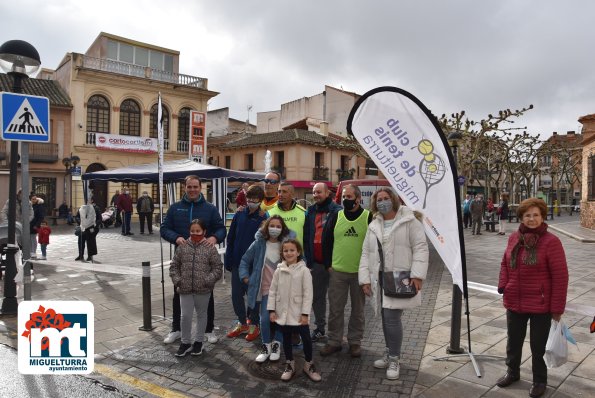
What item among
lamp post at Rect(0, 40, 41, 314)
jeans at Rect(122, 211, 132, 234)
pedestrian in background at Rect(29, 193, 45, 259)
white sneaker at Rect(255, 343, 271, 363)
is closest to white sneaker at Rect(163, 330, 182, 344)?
white sneaker at Rect(255, 343, 271, 363)

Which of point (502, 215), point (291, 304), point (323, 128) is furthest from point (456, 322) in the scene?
point (323, 128)

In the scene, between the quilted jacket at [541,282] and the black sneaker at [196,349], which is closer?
the quilted jacket at [541,282]

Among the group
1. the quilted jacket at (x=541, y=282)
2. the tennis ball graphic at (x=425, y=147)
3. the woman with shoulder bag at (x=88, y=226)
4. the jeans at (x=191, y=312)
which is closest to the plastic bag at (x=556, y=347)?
the quilted jacket at (x=541, y=282)

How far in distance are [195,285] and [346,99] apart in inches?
1595

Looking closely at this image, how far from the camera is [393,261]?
13.4 feet

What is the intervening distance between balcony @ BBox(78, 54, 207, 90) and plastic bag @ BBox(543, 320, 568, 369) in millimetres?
29117

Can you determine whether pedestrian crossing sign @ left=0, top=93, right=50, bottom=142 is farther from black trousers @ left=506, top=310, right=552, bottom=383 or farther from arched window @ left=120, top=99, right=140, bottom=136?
arched window @ left=120, top=99, right=140, bottom=136

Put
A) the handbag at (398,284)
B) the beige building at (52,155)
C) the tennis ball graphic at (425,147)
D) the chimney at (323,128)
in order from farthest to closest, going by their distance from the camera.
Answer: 1. the chimney at (323,128)
2. the beige building at (52,155)
3. the tennis ball graphic at (425,147)
4. the handbag at (398,284)

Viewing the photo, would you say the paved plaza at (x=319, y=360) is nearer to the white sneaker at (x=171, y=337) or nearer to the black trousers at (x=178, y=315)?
the white sneaker at (x=171, y=337)

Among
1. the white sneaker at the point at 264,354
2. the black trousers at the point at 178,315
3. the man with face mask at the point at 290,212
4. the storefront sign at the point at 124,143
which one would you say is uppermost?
the storefront sign at the point at 124,143

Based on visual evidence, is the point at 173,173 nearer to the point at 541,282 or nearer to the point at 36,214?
the point at 36,214

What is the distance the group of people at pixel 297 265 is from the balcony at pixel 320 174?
113ft

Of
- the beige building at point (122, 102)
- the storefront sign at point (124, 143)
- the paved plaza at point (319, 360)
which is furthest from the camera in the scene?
the storefront sign at point (124, 143)

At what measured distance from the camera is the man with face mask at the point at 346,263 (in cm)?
454
